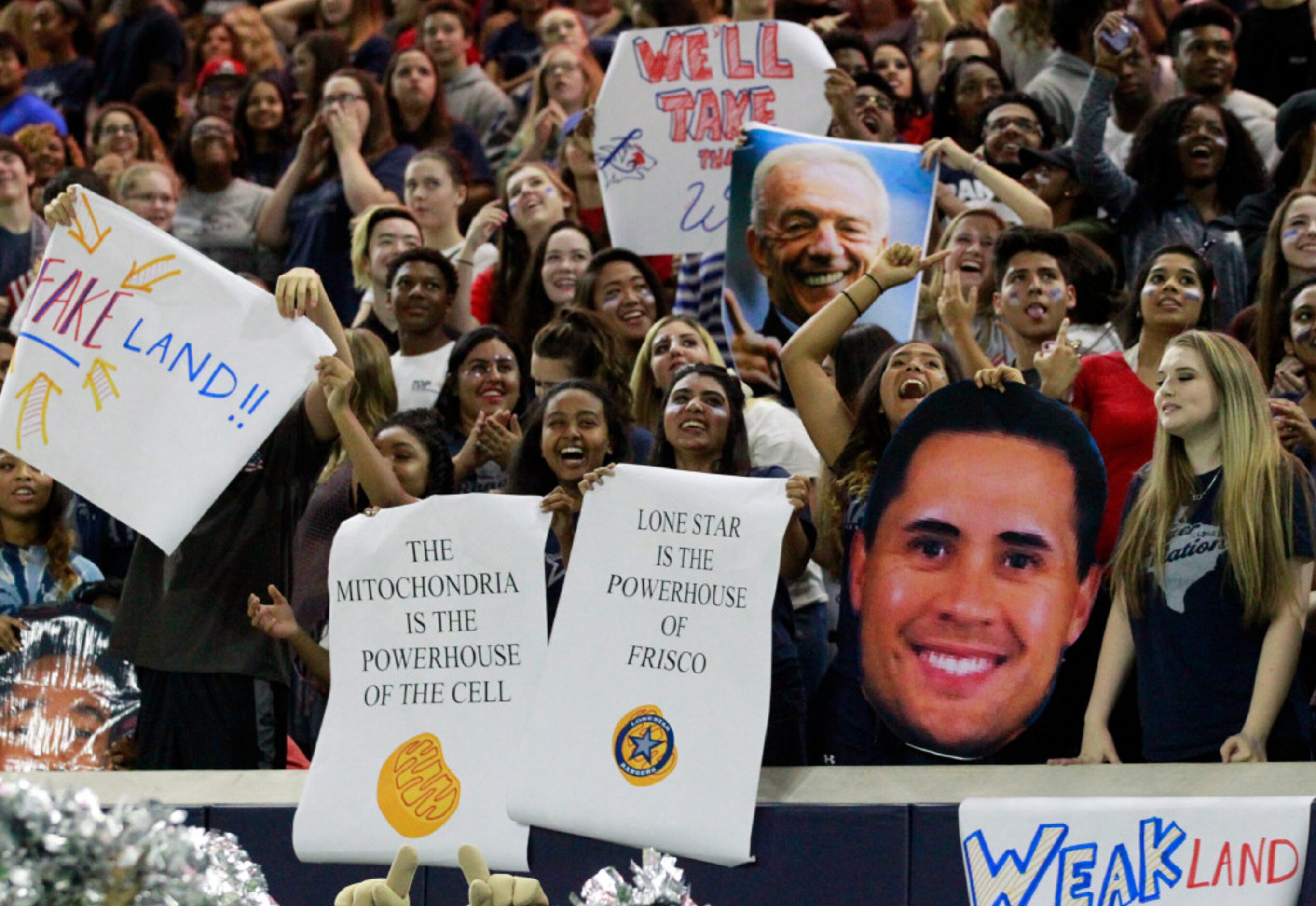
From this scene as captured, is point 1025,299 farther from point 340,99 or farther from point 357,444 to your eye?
point 340,99

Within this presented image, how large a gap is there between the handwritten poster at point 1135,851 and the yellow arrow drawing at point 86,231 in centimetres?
304

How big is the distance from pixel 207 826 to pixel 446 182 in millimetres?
3728

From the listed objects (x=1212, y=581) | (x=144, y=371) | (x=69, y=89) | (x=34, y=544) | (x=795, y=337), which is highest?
(x=69, y=89)

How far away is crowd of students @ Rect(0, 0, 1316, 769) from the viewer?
569cm

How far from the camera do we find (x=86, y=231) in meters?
6.56

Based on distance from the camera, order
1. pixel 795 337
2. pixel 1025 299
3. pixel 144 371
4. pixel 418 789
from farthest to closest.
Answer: pixel 1025 299 < pixel 144 371 < pixel 795 337 < pixel 418 789

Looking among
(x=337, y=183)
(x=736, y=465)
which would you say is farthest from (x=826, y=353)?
(x=337, y=183)

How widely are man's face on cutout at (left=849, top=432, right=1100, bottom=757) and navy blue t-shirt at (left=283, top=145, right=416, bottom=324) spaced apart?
410 cm

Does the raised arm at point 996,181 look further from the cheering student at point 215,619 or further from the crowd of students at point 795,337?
the cheering student at point 215,619


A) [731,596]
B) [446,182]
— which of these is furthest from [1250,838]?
[446,182]

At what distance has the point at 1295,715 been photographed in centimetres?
557

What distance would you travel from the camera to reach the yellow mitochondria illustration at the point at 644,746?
18.7 ft

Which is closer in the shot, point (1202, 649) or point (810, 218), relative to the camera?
point (1202, 649)

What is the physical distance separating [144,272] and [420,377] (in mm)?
1465
